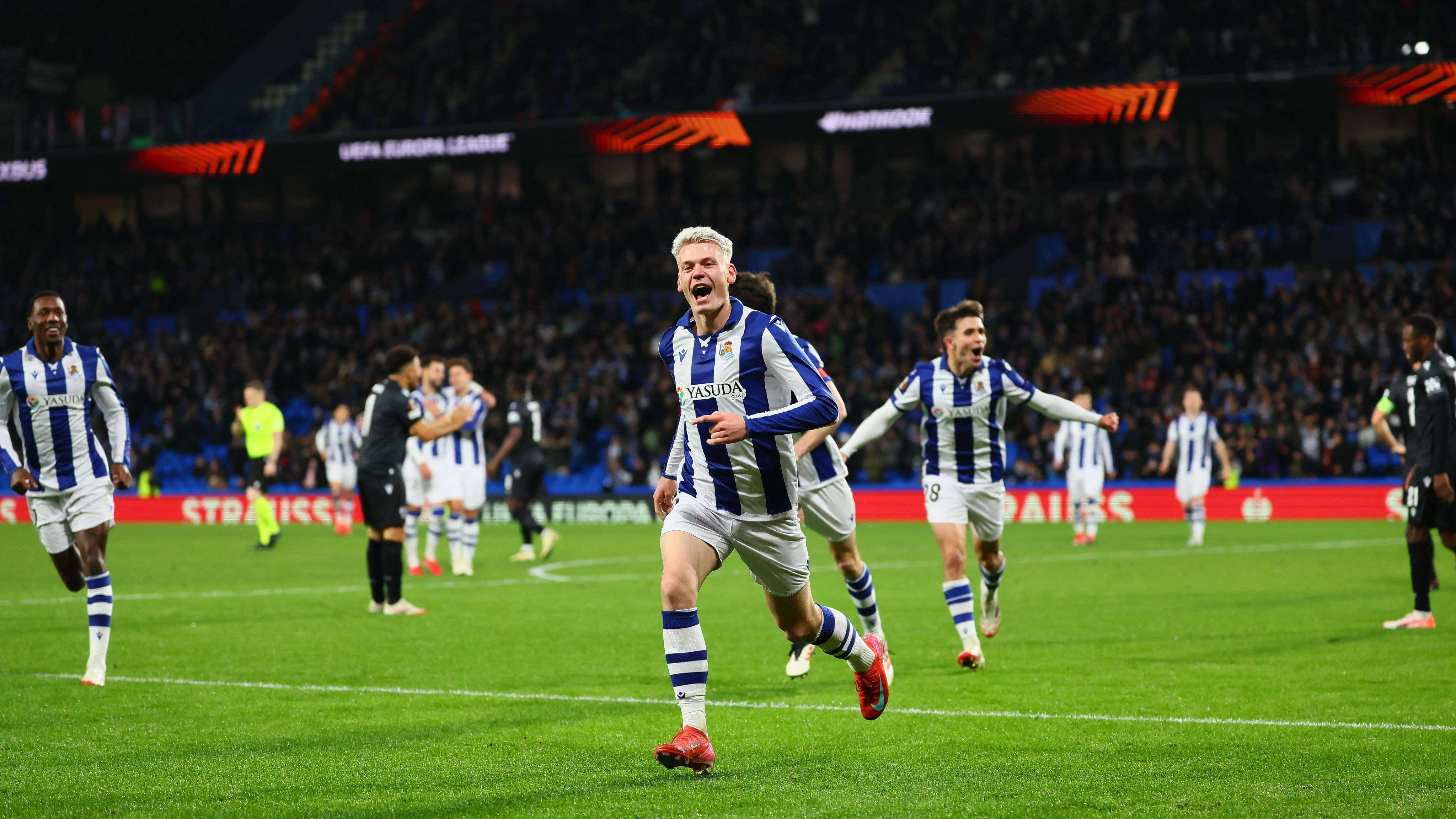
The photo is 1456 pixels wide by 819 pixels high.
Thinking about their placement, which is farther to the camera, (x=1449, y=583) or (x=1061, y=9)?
(x=1061, y=9)

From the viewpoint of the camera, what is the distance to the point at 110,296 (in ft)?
138

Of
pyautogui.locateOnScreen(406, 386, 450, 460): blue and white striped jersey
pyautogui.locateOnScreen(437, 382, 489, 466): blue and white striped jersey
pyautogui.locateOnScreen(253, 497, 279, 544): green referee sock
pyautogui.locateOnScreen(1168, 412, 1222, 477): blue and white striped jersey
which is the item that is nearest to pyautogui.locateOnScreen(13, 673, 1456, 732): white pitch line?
pyautogui.locateOnScreen(406, 386, 450, 460): blue and white striped jersey

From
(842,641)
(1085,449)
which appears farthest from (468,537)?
(842,641)

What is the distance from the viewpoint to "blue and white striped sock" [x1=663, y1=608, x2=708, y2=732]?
629cm

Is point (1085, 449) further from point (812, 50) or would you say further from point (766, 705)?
point (812, 50)

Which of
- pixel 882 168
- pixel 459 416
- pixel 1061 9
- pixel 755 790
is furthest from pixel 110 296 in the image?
pixel 755 790

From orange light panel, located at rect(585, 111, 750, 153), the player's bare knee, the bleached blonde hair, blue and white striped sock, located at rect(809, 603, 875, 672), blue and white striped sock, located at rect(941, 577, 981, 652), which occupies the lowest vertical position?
blue and white striped sock, located at rect(941, 577, 981, 652)

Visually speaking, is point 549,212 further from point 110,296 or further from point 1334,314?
point 1334,314

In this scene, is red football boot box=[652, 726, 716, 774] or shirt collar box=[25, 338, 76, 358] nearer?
red football boot box=[652, 726, 716, 774]

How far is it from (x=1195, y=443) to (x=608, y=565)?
31.5 ft

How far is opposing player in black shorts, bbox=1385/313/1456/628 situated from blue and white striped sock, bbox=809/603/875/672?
6.35 m

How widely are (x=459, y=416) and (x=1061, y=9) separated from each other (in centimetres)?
2759

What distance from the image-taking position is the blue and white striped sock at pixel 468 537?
18266 mm

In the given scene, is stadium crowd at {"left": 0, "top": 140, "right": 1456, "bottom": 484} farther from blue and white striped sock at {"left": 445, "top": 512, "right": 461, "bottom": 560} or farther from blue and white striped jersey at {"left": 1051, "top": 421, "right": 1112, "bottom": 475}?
blue and white striped sock at {"left": 445, "top": 512, "right": 461, "bottom": 560}
